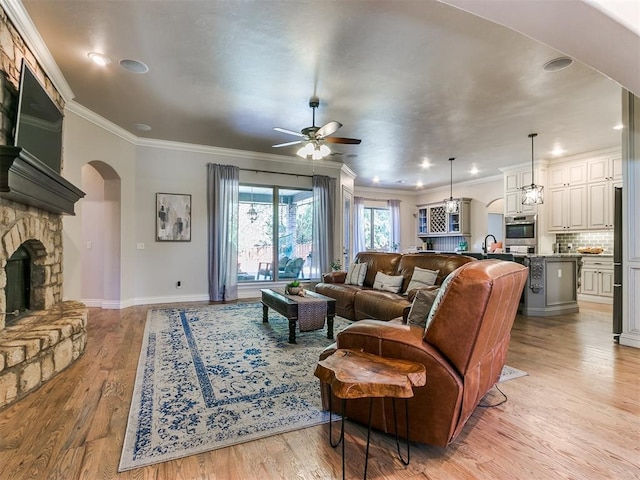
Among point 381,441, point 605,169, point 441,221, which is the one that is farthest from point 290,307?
point 441,221

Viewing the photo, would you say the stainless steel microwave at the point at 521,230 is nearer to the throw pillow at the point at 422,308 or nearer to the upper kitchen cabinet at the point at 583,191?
the upper kitchen cabinet at the point at 583,191

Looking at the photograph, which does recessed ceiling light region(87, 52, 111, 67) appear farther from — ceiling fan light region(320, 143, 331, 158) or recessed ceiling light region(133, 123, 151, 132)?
ceiling fan light region(320, 143, 331, 158)

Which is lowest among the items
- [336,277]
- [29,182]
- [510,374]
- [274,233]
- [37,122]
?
[510,374]

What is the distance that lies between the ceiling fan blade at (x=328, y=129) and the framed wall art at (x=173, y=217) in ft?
10.8

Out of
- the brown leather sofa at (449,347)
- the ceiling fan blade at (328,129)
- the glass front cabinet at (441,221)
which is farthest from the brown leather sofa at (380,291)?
the glass front cabinet at (441,221)

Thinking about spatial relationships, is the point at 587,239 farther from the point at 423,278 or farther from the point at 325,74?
the point at 325,74

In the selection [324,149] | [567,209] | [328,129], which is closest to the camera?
[328,129]

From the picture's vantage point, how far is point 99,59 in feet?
11.1

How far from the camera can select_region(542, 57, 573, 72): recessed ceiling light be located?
10.7 feet

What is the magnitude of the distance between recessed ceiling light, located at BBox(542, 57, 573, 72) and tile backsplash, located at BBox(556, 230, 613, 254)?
15.9 ft

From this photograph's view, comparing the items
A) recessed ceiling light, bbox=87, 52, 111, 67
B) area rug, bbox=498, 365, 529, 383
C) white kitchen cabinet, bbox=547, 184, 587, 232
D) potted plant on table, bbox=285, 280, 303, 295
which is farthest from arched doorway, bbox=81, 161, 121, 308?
white kitchen cabinet, bbox=547, 184, 587, 232

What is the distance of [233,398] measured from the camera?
8.04 ft

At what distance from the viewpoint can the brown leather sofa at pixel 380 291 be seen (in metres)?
4.14

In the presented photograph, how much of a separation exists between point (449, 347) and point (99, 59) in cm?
405
